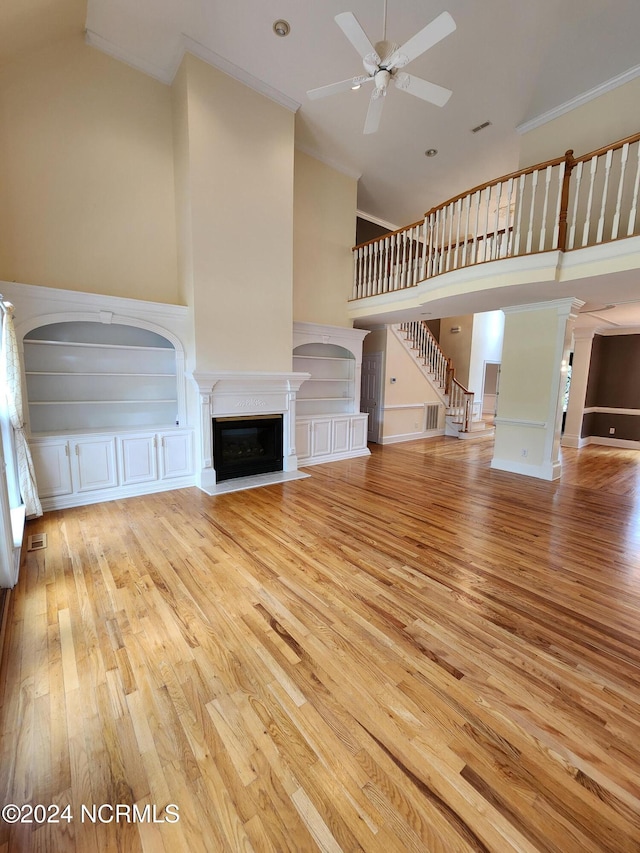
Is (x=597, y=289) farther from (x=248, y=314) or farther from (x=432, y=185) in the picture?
(x=248, y=314)

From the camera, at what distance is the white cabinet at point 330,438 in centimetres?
600

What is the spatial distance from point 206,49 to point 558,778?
6817 mm

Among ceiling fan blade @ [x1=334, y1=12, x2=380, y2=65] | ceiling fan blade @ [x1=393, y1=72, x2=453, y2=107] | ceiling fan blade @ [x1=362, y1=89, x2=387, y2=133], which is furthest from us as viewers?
ceiling fan blade @ [x1=362, y1=89, x2=387, y2=133]

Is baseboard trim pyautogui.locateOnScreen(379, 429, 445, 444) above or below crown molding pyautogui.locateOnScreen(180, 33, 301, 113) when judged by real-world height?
below

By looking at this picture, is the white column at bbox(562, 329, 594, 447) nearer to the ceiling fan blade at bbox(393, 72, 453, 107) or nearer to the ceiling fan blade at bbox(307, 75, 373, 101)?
the ceiling fan blade at bbox(393, 72, 453, 107)

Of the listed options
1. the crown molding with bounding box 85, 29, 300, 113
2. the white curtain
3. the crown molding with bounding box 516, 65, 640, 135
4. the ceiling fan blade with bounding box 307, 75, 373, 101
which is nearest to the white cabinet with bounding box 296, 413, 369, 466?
the white curtain

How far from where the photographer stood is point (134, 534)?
3332 millimetres

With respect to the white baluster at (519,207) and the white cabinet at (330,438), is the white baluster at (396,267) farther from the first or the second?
the white cabinet at (330,438)

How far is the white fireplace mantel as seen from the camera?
4.63m

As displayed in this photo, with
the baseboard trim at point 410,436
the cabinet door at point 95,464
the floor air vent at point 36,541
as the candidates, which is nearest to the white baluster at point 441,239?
the baseboard trim at point 410,436

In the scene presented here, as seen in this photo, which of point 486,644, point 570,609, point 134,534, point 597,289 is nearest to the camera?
point 486,644

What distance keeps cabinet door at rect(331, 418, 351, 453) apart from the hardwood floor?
10.2ft

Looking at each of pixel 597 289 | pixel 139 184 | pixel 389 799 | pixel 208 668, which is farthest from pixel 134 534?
pixel 597 289

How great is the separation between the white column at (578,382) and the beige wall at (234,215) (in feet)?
21.9
